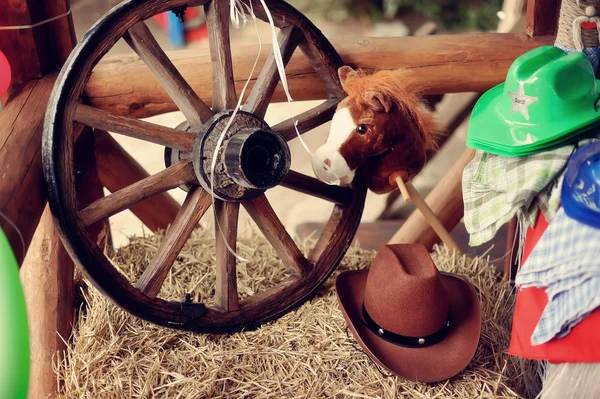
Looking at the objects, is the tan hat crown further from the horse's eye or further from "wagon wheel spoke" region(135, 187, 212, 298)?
"wagon wheel spoke" region(135, 187, 212, 298)

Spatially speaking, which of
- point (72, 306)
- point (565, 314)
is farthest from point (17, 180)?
point (565, 314)

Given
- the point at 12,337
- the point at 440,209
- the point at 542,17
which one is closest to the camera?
the point at 12,337

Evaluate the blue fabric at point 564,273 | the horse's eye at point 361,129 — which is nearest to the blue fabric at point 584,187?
the blue fabric at point 564,273

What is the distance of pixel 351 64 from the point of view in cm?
170

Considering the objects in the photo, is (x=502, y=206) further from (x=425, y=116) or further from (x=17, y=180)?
(x=17, y=180)

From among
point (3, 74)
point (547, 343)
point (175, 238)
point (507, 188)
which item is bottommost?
point (547, 343)

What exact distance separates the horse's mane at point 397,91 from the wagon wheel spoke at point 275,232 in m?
0.35

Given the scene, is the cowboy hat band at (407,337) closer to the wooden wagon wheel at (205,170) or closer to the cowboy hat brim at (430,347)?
the cowboy hat brim at (430,347)

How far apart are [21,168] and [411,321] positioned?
34.7 inches

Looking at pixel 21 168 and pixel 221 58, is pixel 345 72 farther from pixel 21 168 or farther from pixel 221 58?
pixel 21 168

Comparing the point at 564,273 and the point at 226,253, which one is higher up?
the point at 564,273

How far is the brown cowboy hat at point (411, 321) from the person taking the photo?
1.35 metres

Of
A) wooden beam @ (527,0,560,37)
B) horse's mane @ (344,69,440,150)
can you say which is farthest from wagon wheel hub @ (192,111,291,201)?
wooden beam @ (527,0,560,37)

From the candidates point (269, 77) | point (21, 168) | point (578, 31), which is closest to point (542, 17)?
point (578, 31)
